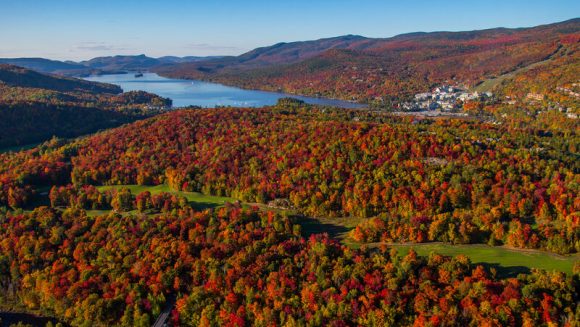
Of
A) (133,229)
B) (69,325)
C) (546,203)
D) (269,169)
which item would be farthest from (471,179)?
(69,325)

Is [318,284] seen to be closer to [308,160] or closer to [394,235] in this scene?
[394,235]

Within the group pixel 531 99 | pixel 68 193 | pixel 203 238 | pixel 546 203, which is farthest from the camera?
pixel 531 99

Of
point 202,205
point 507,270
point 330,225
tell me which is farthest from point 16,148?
point 507,270

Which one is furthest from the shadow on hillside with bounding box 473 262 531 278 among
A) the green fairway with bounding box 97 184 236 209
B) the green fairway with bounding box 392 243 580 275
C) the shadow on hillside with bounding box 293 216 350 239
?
the green fairway with bounding box 97 184 236 209

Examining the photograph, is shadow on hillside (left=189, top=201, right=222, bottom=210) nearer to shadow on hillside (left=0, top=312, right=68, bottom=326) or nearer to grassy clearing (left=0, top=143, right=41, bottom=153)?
shadow on hillside (left=0, top=312, right=68, bottom=326)

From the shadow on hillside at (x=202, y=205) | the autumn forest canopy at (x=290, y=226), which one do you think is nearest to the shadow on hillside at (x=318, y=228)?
the autumn forest canopy at (x=290, y=226)

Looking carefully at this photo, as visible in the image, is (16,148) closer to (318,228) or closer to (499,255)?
(318,228)
